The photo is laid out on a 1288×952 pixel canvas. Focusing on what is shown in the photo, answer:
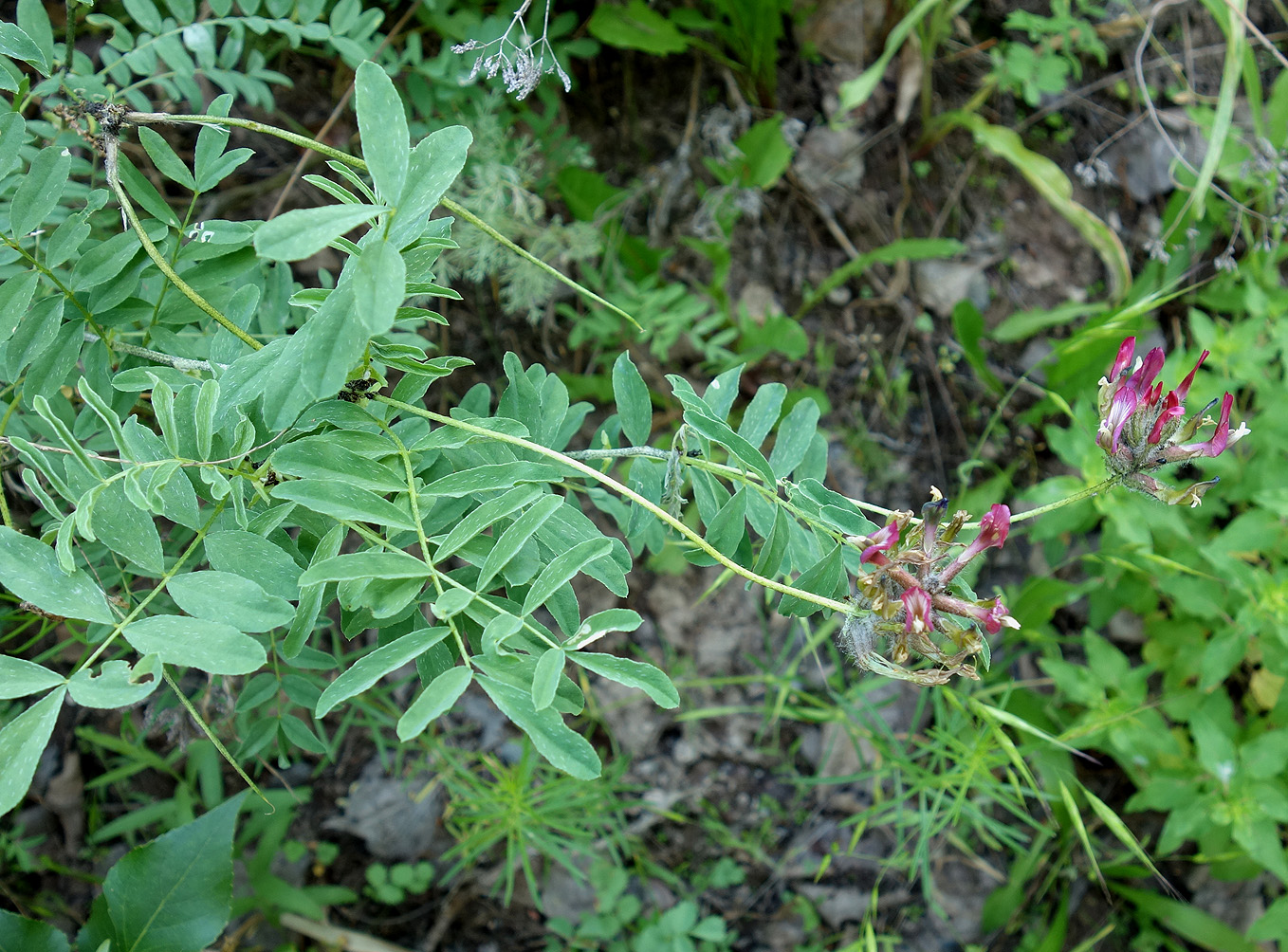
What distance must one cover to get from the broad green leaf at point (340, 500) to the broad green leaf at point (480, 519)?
4 cm

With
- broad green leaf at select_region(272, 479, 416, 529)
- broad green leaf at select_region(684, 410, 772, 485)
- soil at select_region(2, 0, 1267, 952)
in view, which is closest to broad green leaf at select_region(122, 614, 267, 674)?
broad green leaf at select_region(272, 479, 416, 529)

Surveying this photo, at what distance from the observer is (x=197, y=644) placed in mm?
719

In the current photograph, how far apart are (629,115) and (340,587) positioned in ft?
6.37

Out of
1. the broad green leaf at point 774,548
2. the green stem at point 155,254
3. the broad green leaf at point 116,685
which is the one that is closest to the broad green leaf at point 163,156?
the green stem at point 155,254

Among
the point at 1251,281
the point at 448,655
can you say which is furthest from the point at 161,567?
the point at 1251,281

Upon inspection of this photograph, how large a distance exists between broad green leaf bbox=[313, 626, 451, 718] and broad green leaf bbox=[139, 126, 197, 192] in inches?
23.3

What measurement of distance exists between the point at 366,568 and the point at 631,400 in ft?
1.53

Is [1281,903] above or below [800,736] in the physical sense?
above

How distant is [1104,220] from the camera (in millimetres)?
2570

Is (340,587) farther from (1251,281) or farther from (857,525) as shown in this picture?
(1251,281)

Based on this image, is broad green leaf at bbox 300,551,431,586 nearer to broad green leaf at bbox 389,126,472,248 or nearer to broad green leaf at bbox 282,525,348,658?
broad green leaf at bbox 282,525,348,658

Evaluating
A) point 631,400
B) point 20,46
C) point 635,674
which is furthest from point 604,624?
point 20,46

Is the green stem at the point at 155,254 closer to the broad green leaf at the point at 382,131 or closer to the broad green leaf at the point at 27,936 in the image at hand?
the broad green leaf at the point at 382,131

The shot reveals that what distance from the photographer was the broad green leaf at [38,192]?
2.96 ft
